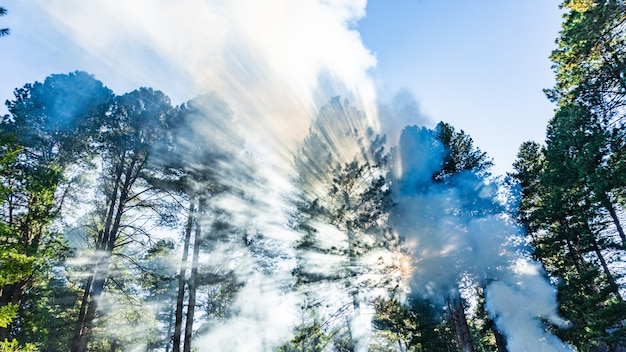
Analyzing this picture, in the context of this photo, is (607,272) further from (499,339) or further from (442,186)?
(442,186)

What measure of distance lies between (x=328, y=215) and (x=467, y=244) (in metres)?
7.46

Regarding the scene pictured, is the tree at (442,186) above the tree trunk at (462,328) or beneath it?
above

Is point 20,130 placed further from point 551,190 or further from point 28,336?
point 551,190

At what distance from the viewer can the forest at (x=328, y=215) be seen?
1190 centimetres

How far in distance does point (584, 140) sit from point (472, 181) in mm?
5003

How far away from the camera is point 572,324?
16875mm

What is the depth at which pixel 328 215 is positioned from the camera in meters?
15.0

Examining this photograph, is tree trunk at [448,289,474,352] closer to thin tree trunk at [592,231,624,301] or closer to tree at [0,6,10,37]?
thin tree trunk at [592,231,624,301]

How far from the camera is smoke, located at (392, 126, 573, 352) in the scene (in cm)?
1520

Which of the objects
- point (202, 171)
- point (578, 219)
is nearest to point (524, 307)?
point (578, 219)

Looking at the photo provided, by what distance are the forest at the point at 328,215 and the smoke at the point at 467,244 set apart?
90 mm

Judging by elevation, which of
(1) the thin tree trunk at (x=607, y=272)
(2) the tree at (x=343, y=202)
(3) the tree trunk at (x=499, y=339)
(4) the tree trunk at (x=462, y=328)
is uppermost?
(2) the tree at (x=343, y=202)

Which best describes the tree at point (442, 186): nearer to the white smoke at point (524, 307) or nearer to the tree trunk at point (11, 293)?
the white smoke at point (524, 307)

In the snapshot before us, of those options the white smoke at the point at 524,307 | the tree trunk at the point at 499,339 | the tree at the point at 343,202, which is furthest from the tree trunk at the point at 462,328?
the tree trunk at the point at 499,339
